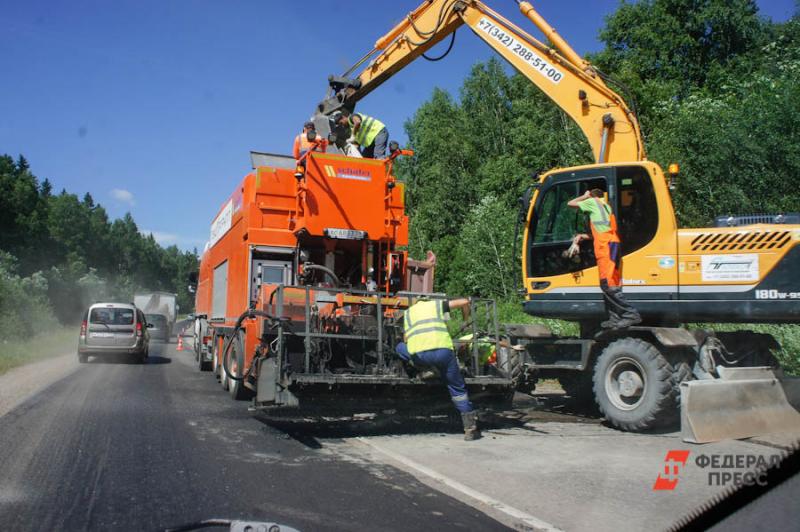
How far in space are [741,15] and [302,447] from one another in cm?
3460

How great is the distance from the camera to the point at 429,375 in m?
7.96

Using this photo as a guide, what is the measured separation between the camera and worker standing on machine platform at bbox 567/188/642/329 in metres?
8.17

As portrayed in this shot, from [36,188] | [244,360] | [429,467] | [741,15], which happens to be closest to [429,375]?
[429,467]

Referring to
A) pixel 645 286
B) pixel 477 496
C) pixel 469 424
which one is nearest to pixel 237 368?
pixel 469 424

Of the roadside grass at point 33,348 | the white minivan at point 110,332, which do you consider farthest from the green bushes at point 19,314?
the white minivan at point 110,332

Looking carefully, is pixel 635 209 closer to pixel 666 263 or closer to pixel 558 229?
pixel 666 263

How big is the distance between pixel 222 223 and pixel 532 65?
22.7 ft

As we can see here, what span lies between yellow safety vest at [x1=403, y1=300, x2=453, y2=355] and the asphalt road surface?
1517 mm

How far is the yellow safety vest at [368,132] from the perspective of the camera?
36.0 feet

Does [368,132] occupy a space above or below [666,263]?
above

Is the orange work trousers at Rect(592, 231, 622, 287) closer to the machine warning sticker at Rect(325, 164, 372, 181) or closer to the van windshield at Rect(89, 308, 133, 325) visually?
the machine warning sticker at Rect(325, 164, 372, 181)

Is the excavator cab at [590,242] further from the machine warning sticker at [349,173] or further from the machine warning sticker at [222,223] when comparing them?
the machine warning sticker at [222,223]

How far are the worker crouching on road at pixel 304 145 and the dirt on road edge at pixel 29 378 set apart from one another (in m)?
5.27

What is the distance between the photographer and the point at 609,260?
8188 mm
